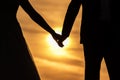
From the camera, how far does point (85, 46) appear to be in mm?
7648

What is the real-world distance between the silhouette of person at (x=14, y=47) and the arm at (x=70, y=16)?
0.64 m

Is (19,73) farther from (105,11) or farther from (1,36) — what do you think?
(105,11)

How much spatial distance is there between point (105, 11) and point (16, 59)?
150 centimetres

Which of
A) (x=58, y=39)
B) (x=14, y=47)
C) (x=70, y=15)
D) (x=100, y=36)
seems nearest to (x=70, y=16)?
(x=70, y=15)

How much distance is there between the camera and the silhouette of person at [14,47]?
772 cm

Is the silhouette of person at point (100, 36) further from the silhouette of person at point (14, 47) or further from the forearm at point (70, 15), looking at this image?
the silhouette of person at point (14, 47)

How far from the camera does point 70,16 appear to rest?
808 cm

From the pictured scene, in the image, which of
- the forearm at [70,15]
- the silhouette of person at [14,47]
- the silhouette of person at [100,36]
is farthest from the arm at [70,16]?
the silhouette of person at [14,47]

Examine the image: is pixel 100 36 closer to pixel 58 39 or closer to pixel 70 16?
pixel 70 16

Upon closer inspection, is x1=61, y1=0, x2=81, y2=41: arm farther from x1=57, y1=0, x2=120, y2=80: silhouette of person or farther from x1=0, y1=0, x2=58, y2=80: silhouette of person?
x1=0, y1=0, x2=58, y2=80: silhouette of person

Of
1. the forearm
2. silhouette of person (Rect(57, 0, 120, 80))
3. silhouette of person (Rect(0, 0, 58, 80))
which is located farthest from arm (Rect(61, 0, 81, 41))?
silhouette of person (Rect(0, 0, 58, 80))

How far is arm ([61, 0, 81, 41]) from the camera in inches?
311

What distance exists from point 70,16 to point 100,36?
71cm

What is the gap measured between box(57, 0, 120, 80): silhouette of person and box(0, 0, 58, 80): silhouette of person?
2.83 ft
